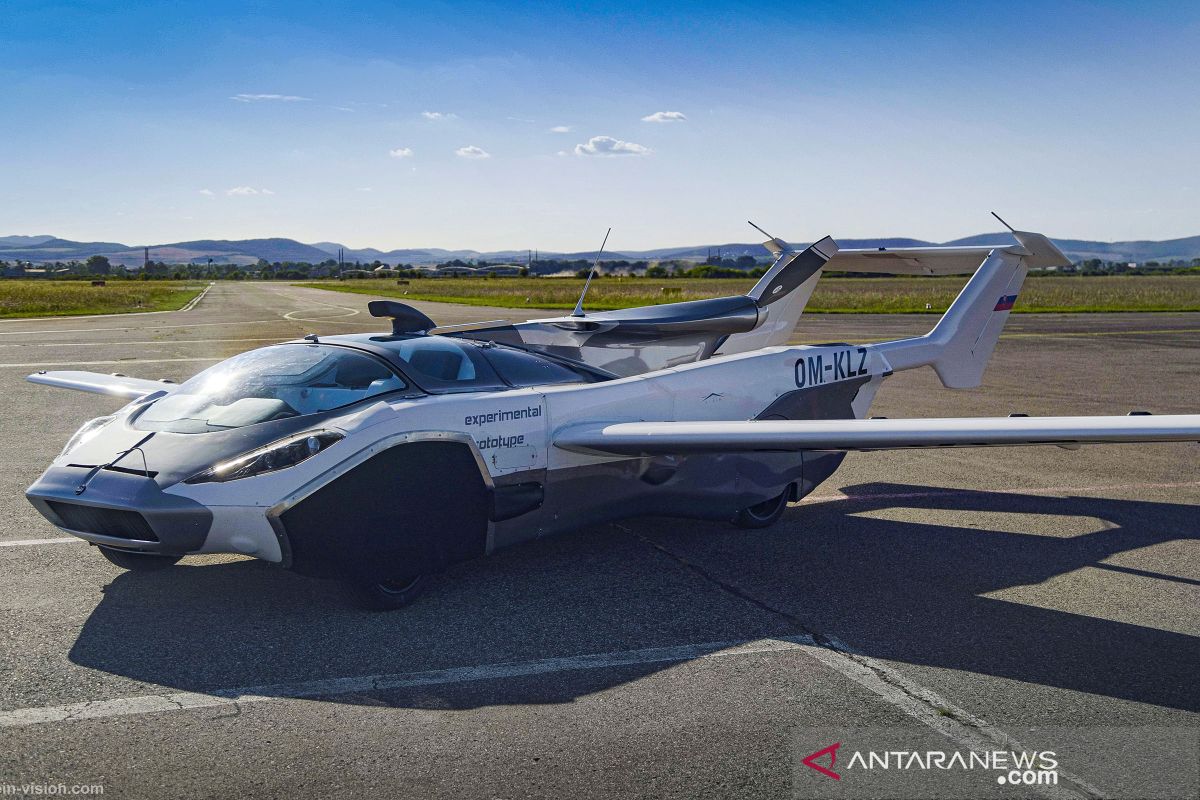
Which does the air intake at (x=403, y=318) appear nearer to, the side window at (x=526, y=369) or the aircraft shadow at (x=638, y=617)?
the side window at (x=526, y=369)

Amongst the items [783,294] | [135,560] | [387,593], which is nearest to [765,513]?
[387,593]

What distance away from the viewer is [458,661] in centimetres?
504

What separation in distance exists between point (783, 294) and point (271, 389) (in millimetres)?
6250

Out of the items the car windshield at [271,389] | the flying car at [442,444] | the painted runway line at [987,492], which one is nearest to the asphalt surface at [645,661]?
the painted runway line at [987,492]

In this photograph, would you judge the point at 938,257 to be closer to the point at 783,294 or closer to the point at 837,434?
the point at 783,294

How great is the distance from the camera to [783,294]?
10.7 m

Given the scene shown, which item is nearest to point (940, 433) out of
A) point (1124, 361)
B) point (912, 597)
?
point (912, 597)

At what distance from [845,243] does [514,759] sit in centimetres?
857

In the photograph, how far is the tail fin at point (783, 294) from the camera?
10625 millimetres

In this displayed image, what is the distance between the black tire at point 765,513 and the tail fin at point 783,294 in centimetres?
290

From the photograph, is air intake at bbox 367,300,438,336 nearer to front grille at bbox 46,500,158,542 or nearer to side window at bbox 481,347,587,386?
side window at bbox 481,347,587,386

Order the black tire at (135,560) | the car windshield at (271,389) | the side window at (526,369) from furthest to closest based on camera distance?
the side window at (526,369) → the black tire at (135,560) → the car windshield at (271,389)

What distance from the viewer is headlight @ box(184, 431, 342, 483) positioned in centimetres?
538

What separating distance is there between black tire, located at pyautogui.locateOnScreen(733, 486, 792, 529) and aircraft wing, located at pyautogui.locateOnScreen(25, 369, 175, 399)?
4.97 metres
